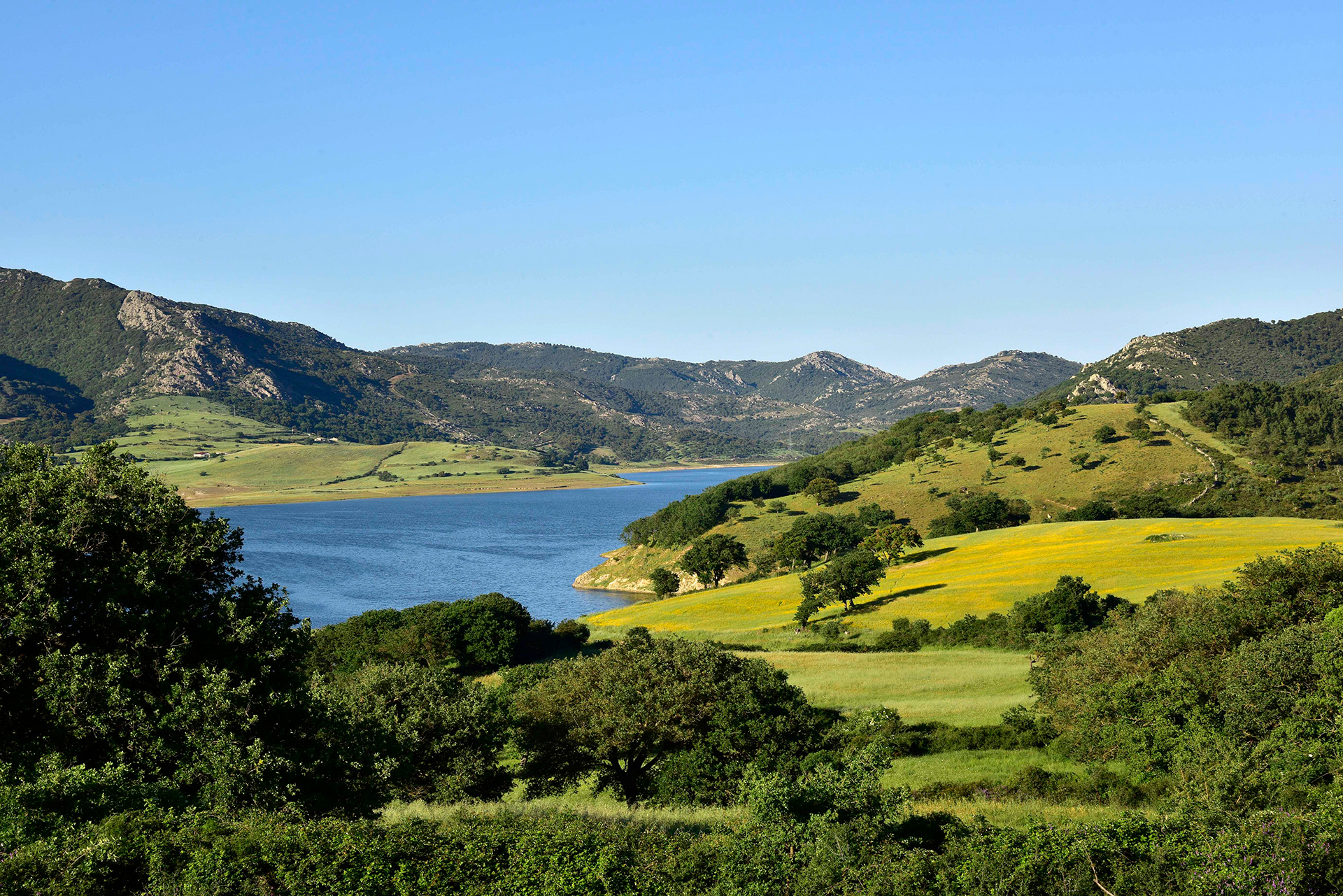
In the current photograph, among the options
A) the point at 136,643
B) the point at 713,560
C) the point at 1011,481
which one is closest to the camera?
the point at 136,643

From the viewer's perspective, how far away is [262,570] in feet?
438

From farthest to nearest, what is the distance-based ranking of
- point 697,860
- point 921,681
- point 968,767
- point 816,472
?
point 816,472 < point 921,681 < point 968,767 < point 697,860

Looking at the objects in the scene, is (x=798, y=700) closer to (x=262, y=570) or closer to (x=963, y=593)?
(x=963, y=593)

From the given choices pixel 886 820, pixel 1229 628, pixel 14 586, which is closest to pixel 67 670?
pixel 14 586

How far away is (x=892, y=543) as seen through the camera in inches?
3551

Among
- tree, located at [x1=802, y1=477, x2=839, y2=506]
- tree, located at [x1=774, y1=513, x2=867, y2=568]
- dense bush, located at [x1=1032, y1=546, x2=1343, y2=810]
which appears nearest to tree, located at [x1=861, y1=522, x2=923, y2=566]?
tree, located at [x1=774, y1=513, x2=867, y2=568]

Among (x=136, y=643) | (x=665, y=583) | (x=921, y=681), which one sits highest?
(x=136, y=643)

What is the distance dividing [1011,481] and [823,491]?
94.0 feet

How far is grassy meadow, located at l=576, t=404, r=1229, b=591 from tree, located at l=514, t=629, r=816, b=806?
86.9m

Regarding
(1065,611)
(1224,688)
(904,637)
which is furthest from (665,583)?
(1224,688)

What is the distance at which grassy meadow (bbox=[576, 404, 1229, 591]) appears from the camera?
12381cm

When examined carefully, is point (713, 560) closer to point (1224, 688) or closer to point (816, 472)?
point (816, 472)

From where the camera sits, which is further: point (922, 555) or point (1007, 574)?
point (922, 555)

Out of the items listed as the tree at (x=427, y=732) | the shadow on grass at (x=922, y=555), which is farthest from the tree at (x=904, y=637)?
the tree at (x=427, y=732)
